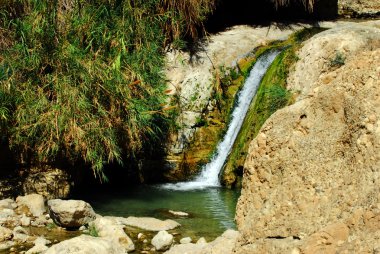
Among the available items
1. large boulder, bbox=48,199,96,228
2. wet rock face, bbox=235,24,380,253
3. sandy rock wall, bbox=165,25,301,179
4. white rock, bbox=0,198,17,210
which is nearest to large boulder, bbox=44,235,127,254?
large boulder, bbox=48,199,96,228

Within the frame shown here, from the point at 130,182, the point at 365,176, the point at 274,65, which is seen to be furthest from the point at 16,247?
the point at 274,65

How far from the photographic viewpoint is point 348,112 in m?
2.10

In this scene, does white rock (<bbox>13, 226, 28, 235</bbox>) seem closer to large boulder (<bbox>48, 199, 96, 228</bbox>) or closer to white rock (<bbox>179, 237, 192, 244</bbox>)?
large boulder (<bbox>48, 199, 96, 228</bbox>)

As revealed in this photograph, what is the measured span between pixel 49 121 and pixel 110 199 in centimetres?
169

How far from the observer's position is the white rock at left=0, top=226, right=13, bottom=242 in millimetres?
5736

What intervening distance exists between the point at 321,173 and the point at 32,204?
217 inches

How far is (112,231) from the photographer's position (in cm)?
582

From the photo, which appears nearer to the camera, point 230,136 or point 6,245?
point 6,245

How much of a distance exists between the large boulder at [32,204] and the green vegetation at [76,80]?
1.85ft

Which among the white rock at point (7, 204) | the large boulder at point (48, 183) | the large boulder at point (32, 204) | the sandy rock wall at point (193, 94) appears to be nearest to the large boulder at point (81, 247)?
the large boulder at point (32, 204)

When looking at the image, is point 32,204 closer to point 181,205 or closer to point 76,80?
point 76,80

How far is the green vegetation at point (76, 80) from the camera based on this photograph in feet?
23.6

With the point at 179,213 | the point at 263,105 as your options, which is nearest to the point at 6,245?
the point at 179,213

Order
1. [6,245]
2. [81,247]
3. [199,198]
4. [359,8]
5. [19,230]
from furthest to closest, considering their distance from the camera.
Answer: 1. [359,8]
2. [199,198]
3. [19,230]
4. [6,245]
5. [81,247]
